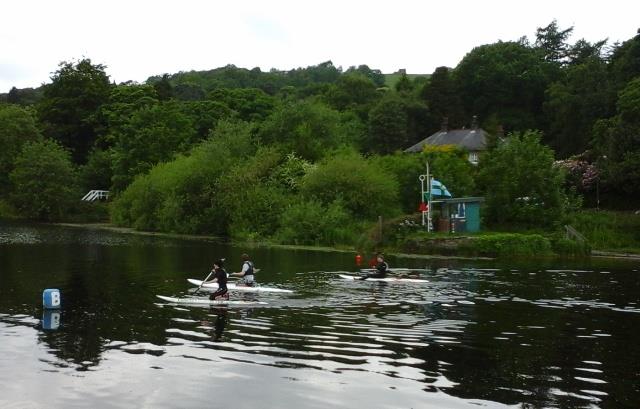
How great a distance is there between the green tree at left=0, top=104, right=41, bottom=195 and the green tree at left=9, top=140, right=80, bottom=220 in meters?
7.25

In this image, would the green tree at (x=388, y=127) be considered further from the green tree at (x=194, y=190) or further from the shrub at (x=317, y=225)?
the shrub at (x=317, y=225)

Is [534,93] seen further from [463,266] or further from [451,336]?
[451,336]

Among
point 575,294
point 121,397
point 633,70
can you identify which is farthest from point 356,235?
point 633,70

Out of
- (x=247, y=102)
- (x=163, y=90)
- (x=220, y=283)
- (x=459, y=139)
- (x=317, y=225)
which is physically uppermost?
(x=163, y=90)

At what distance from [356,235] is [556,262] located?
589 inches

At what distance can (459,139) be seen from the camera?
294ft

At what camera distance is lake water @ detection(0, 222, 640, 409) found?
44.3 ft

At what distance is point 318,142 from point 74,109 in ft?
202

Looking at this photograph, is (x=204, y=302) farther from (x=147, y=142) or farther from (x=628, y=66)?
(x=147, y=142)

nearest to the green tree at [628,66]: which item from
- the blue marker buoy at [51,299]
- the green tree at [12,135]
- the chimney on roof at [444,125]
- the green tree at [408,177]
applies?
the chimney on roof at [444,125]

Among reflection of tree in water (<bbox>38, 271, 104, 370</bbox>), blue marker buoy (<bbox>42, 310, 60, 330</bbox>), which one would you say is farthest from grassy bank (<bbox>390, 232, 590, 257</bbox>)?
blue marker buoy (<bbox>42, 310, 60, 330</bbox>)

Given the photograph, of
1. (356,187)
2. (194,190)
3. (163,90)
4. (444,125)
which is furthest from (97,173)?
(356,187)

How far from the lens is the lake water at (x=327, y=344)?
1351cm

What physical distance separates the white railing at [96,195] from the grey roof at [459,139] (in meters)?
41.5
